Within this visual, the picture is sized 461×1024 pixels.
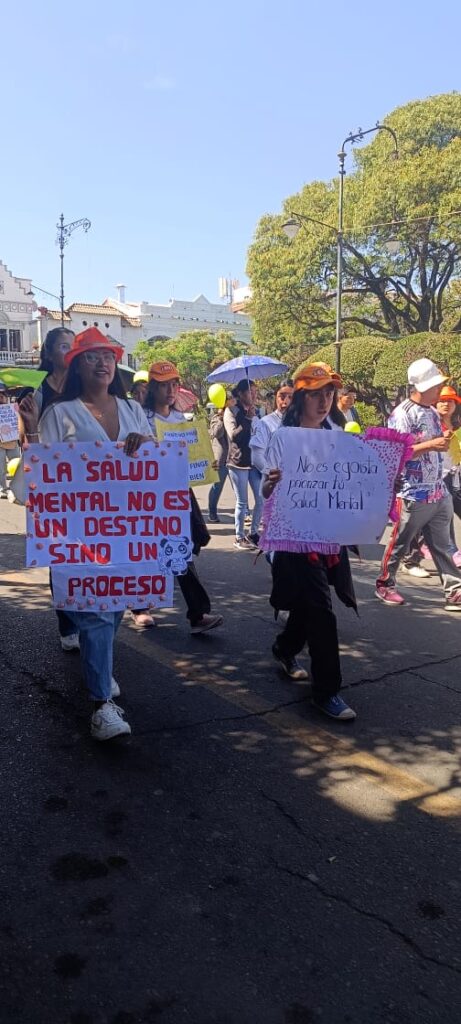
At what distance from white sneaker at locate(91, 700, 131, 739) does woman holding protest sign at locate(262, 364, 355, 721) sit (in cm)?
98

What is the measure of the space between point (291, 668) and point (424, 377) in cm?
241

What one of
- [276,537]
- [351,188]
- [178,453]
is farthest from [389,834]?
[351,188]

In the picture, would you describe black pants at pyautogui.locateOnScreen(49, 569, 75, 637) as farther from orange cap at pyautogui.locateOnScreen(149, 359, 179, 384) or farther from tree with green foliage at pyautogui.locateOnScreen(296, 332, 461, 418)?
tree with green foliage at pyautogui.locateOnScreen(296, 332, 461, 418)

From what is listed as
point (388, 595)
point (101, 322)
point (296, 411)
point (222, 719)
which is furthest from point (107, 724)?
point (101, 322)

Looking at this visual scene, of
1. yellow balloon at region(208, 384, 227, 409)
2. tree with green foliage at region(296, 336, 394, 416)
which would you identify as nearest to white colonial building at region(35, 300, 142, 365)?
tree with green foliage at region(296, 336, 394, 416)

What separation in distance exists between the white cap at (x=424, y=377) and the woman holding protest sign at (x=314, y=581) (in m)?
1.66

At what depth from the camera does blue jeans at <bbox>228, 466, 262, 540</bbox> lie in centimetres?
805

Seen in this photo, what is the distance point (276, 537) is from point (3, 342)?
59888 millimetres

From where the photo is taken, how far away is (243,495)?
8117mm

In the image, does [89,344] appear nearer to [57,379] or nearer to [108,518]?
[108,518]

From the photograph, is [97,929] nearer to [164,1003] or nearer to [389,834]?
[164,1003]

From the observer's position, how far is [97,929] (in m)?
2.24

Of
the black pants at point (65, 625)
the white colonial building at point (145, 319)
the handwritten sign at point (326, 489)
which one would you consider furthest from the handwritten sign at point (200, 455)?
the white colonial building at point (145, 319)

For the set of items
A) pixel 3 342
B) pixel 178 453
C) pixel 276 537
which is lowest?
pixel 276 537
